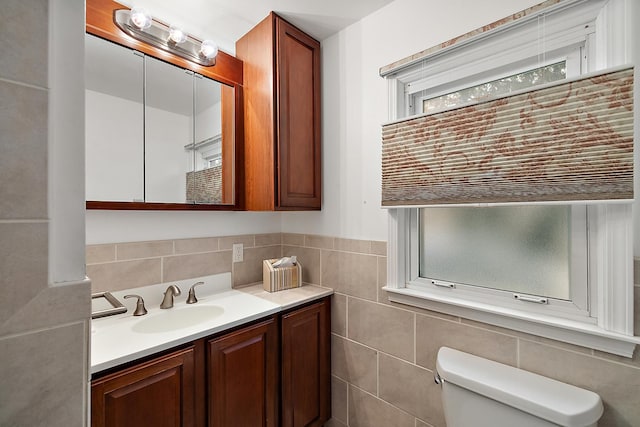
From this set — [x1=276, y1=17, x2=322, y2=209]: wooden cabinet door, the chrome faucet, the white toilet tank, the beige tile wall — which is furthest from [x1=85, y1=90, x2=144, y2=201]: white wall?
the white toilet tank

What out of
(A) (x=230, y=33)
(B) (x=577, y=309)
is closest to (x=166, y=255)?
(A) (x=230, y=33)

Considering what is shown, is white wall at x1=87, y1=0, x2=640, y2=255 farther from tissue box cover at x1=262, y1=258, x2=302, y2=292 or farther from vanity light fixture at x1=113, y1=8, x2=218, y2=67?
vanity light fixture at x1=113, y1=8, x2=218, y2=67

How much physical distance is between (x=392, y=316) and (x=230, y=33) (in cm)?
192

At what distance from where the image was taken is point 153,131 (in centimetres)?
148

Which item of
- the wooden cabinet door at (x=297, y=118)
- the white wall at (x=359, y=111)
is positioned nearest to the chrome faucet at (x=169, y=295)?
the white wall at (x=359, y=111)

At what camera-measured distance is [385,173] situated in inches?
57.8

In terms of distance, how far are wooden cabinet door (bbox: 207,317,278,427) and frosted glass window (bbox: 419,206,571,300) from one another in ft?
2.90

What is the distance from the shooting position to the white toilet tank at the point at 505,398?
36.1 inches

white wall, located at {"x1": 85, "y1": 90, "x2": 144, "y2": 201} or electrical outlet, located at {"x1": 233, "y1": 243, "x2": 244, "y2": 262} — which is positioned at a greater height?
white wall, located at {"x1": 85, "y1": 90, "x2": 144, "y2": 201}

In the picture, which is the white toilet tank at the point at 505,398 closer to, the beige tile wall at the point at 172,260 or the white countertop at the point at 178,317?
the white countertop at the point at 178,317

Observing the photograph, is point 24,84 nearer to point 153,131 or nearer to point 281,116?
point 153,131

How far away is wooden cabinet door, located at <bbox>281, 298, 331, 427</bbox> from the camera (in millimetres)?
1485

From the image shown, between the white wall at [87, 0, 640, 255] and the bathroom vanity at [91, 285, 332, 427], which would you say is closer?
the bathroom vanity at [91, 285, 332, 427]

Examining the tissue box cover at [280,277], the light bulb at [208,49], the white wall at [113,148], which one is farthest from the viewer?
the tissue box cover at [280,277]
